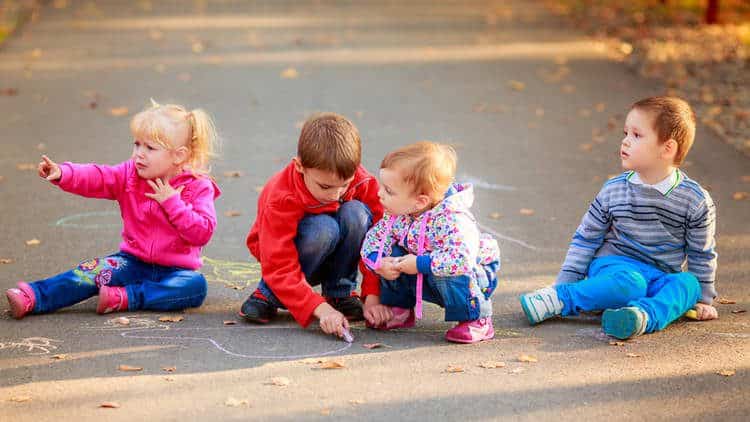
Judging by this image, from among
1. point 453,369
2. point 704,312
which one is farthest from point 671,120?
point 453,369

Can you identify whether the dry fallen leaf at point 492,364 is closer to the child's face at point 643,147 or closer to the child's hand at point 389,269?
the child's hand at point 389,269

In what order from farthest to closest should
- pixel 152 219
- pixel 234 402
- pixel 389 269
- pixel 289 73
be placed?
pixel 289 73, pixel 152 219, pixel 389 269, pixel 234 402

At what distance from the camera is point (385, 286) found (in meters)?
4.62

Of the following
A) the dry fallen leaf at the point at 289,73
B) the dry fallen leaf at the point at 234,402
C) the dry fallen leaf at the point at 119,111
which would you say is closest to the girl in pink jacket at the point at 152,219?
the dry fallen leaf at the point at 234,402

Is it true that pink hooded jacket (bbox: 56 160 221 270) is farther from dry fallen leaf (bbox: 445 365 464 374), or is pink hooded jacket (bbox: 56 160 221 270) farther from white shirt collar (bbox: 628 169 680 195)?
white shirt collar (bbox: 628 169 680 195)

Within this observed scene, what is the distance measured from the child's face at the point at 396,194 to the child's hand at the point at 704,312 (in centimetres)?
141

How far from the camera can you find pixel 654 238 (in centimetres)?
480

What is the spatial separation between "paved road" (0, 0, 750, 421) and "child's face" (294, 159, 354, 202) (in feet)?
1.99

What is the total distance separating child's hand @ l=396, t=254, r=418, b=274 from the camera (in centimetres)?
438

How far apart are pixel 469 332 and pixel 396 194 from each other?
66cm

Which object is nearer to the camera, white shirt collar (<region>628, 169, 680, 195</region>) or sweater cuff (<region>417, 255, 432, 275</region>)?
sweater cuff (<region>417, 255, 432, 275</region>)

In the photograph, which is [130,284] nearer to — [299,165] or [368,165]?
[299,165]

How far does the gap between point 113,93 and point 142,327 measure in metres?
6.09

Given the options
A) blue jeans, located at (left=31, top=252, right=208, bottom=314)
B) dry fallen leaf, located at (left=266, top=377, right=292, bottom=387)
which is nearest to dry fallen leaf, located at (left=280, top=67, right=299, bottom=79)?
blue jeans, located at (left=31, top=252, right=208, bottom=314)
